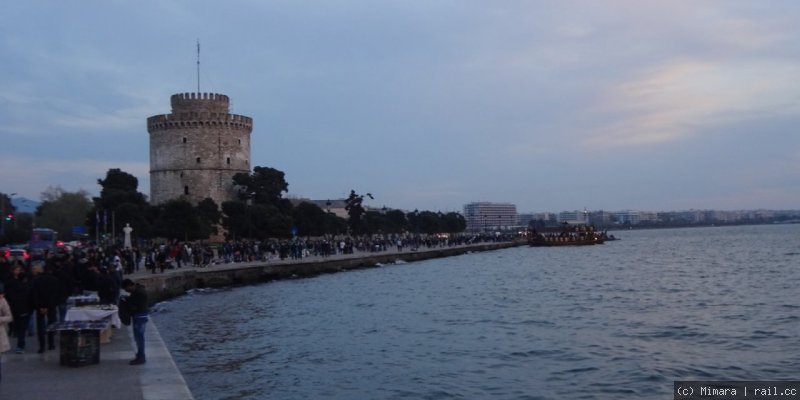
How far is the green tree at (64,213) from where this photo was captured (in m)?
71.6

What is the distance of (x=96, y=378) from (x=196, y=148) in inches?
1901

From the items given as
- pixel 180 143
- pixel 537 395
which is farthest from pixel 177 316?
pixel 180 143

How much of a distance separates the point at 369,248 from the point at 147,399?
52154 mm

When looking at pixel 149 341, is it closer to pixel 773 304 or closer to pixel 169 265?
pixel 773 304

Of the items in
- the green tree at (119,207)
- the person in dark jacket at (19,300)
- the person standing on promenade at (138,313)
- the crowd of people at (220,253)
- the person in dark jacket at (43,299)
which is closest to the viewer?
the person standing on promenade at (138,313)

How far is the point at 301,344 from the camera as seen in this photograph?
15555 mm

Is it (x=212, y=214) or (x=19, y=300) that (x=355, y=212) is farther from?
(x=19, y=300)

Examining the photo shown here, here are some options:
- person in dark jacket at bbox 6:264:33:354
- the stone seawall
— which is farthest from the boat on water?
person in dark jacket at bbox 6:264:33:354

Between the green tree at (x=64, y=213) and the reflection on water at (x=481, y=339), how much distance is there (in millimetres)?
49487

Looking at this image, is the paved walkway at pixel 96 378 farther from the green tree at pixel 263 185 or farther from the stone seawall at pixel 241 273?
the green tree at pixel 263 185

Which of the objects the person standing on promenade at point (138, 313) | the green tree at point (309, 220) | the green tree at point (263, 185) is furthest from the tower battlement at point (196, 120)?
the person standing on promenade at point (138, 313)

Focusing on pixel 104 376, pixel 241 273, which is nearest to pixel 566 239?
pixel 241 273

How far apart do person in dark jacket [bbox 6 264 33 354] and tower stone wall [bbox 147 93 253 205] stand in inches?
1813

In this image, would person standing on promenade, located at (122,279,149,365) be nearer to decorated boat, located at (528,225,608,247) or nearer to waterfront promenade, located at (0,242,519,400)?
waterfront promenade, located at (0,242,519,400)
